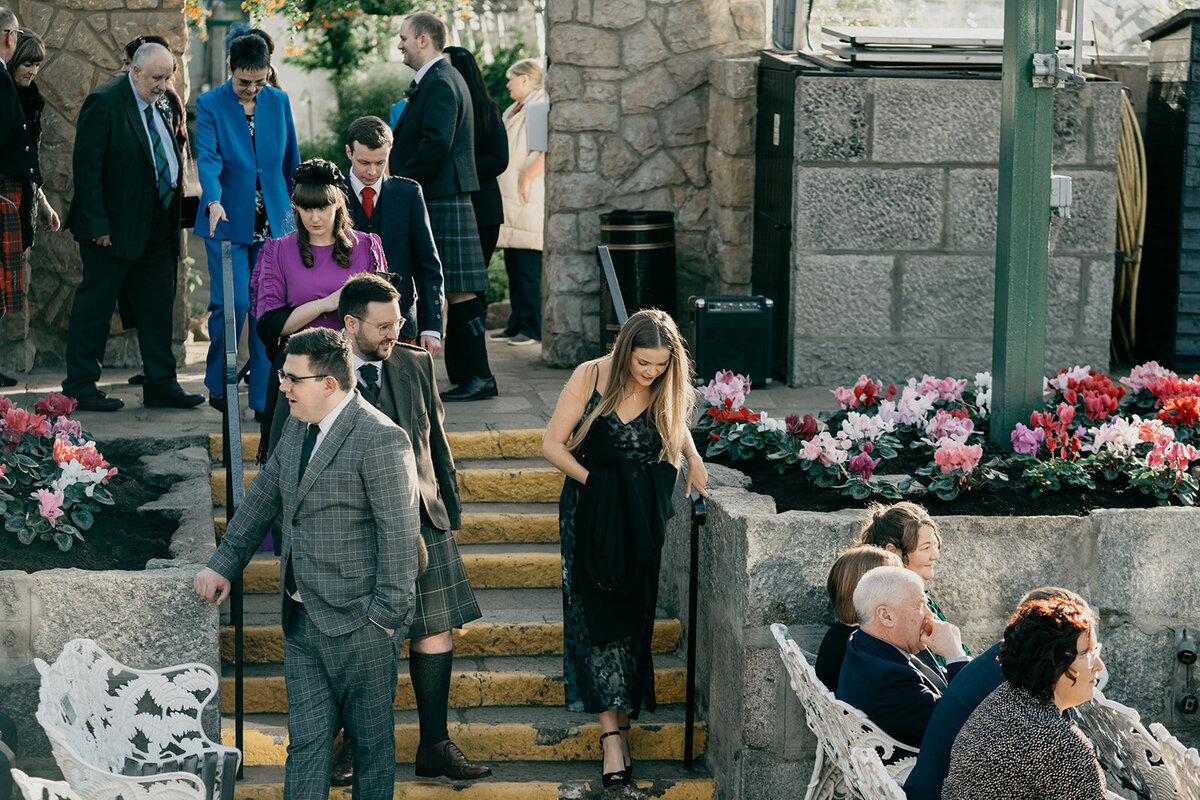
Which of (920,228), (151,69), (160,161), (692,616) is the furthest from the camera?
(920,228)

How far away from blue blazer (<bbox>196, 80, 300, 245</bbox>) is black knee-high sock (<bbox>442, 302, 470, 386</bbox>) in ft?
3.00

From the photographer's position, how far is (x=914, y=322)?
8.21 m

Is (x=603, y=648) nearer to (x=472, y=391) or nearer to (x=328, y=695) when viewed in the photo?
(x=328, y=695)

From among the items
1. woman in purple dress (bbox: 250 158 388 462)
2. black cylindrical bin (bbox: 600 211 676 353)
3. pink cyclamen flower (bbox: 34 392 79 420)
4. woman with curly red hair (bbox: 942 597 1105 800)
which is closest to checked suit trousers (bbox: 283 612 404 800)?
woman in purple dress (bbox: 250 158 388 462)

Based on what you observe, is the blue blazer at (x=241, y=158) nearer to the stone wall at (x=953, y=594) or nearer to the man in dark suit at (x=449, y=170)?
the man in dark suit at (x=449, y=170)

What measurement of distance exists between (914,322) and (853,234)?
0.59m

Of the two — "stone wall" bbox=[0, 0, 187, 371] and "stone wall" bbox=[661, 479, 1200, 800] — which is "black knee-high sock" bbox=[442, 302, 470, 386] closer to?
"stone wall" bbox=[0, 0, 187, 371]

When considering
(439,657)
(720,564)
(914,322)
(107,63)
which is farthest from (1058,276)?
(107,63)

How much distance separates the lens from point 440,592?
510cm

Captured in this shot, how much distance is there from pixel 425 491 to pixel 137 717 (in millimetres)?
1115

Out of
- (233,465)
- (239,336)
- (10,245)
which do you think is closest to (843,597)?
(233,465)

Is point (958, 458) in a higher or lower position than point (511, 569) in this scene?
higher

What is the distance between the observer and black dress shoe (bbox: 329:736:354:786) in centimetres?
514

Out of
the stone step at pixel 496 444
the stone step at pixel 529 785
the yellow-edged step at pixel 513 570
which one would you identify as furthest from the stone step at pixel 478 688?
the stone step at pixel 496 444
